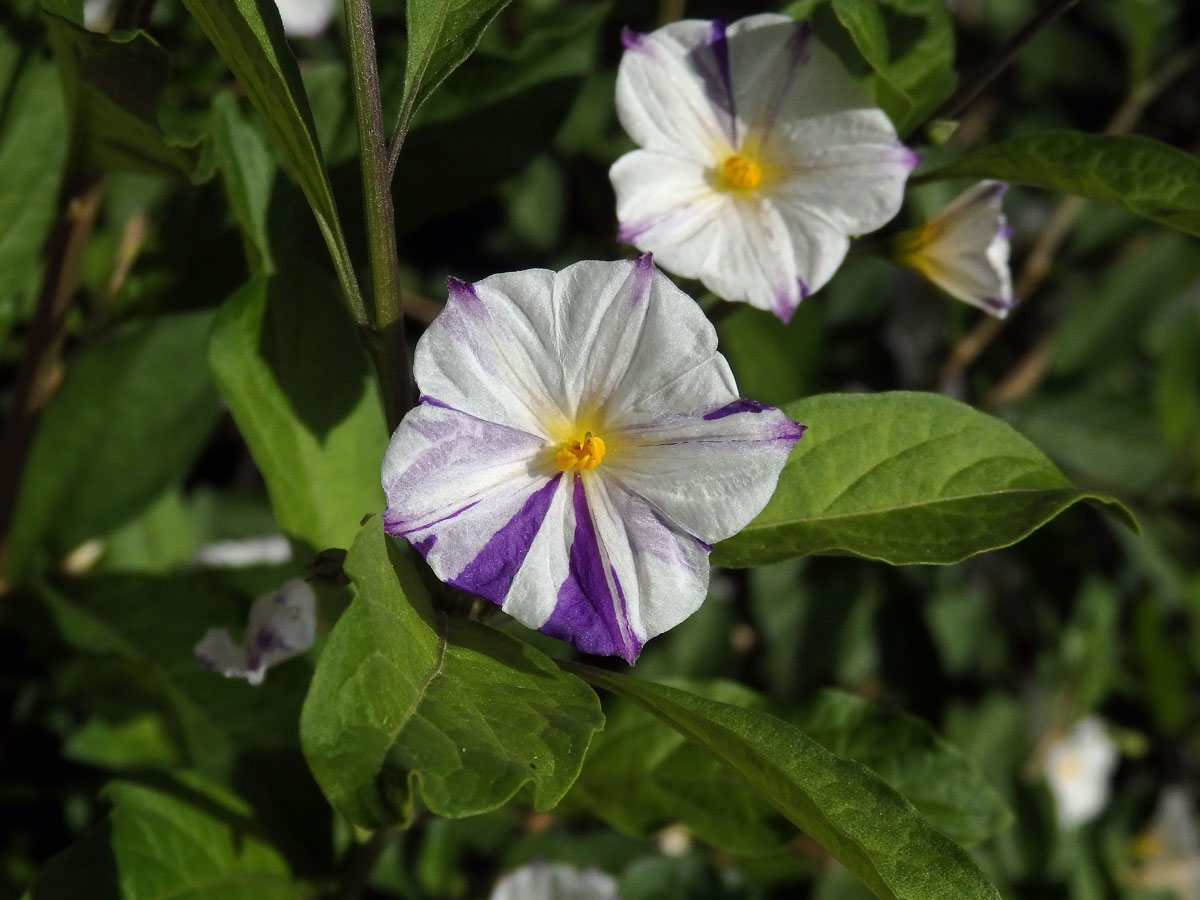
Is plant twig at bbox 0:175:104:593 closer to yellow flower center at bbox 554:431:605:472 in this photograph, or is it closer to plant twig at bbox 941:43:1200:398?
yellow flower center at bbox 554:431:605:472

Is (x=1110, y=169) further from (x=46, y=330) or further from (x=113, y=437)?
(x=113, y=437)

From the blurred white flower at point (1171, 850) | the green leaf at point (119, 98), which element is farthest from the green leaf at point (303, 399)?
the blurred white flower at point (1171, 850)

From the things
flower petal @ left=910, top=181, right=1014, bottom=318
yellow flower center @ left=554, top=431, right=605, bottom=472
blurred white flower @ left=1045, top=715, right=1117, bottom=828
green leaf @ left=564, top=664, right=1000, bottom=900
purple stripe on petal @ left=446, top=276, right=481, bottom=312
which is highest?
purple stripe on petal @ left=446, top=276, right=481, bottom=312

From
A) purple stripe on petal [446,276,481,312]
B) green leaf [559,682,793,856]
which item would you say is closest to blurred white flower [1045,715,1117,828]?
green leaf [559,682,793,856]

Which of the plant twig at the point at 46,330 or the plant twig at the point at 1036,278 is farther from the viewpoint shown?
the plant twig at the point at 1036,278

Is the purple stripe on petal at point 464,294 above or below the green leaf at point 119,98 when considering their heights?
below

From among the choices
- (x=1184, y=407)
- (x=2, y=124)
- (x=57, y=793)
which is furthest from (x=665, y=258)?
(x=1184, y=407)

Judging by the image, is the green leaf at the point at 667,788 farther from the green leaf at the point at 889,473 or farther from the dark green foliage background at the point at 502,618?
the green leaf at the point at 889,473
